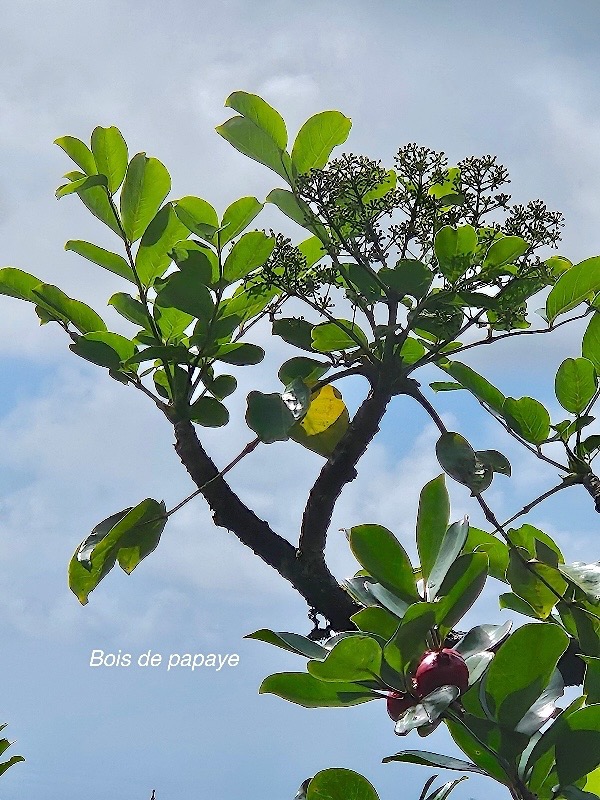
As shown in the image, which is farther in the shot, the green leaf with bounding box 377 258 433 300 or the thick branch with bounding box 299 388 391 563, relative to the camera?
the thick branch with bounding box 299 388 391 563

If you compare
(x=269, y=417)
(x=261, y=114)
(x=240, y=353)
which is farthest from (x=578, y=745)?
(x=261, y=114)

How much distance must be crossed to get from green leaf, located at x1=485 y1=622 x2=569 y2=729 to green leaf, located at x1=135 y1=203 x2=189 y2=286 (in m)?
0.75

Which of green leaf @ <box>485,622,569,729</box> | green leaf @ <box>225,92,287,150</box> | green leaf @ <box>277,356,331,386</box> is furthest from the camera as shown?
green leaf @ <box>277,356,331,386</box>

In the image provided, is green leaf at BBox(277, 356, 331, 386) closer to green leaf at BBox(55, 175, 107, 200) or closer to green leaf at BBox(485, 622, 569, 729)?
green leaf at BBox(55, 175, 107, 200)

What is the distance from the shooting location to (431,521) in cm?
91

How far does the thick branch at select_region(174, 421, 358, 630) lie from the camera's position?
1.16 metres

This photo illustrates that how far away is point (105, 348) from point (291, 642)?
536 millimetres

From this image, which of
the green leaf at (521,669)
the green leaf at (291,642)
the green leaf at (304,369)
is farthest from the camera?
the green leaf at (304,369)

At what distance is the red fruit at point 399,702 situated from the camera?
32.1 inches

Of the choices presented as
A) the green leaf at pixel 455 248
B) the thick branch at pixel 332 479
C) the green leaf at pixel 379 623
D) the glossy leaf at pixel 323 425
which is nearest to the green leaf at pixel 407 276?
the green leaf at pixel 455 248

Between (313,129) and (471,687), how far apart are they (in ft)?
2.38

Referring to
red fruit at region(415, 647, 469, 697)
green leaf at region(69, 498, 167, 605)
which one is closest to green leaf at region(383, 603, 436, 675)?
red fruit at region(415, 647, 469, 697)

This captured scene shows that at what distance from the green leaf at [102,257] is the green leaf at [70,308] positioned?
6cm

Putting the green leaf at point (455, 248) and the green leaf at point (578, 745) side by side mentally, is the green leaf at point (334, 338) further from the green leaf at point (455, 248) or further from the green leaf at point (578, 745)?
the green leaf at point (578, 745)
